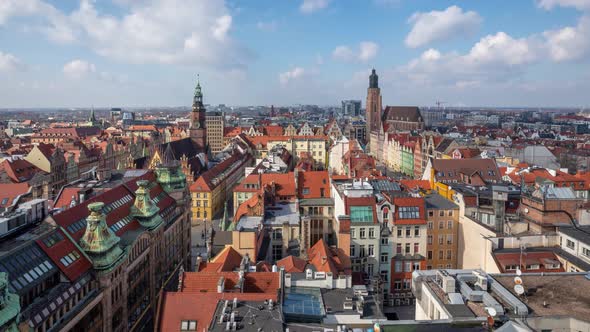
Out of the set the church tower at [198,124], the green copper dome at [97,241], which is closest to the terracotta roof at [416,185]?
the green copper dome at [97,241]

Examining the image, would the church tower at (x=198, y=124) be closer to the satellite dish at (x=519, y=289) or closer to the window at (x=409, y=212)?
the window at (x=409, y=212)

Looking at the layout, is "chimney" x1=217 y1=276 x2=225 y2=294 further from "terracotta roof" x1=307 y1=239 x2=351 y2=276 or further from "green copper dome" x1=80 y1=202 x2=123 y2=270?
"green copper dome" x1=80 y1=202 x2=123 y2=270

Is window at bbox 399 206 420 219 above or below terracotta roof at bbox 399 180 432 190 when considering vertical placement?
below

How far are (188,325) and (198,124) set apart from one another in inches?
4430

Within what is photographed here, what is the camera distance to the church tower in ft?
454

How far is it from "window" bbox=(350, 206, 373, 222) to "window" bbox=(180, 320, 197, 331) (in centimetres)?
2791

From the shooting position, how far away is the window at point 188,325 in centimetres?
3119

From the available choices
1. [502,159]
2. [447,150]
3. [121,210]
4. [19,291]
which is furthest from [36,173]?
[502,159]

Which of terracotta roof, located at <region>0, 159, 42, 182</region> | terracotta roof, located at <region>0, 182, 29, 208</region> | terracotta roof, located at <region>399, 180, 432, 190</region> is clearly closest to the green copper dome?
terracotta roof, located at <region>0, 182, 29, 208</region>

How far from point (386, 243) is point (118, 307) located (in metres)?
30.1

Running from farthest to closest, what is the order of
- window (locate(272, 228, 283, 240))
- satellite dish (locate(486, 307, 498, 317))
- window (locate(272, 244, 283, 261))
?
window (locate(272, 228, 283, 240)), window (locate(272, 244, 283, 261)), satellite dish (locate(486, 307, 498, 317))

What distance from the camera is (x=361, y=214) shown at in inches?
2213

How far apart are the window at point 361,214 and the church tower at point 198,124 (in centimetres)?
8828

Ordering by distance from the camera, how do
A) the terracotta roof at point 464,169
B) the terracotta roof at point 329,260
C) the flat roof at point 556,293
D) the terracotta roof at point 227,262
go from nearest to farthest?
1. the flat roof at point 556,293
2. the terracotta roof at point 227,262
3. the terracotta roof at point 329,260
4. the terracotta roof at point 464,169
